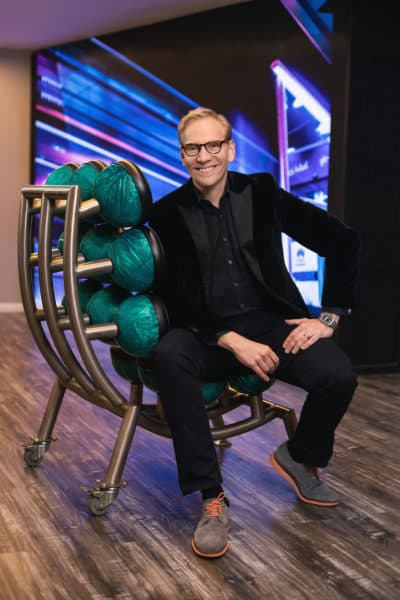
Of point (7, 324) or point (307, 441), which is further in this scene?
point (7, 324)

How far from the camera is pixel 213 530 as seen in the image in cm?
191

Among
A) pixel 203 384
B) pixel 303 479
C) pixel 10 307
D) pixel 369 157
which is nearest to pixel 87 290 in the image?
pixel 203 384

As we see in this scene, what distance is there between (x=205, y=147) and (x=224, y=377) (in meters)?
0.63

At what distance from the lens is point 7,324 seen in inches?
242

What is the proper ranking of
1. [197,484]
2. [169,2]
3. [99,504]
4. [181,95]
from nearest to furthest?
1. [197,484]
2. [99,504]
3. [169,2]
4. [181,95]

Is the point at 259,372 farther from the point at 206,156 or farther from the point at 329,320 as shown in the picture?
the point at 206,156

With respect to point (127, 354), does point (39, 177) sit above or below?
above

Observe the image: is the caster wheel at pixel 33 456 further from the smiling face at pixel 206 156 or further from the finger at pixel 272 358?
the smiling face at pixel 206 156

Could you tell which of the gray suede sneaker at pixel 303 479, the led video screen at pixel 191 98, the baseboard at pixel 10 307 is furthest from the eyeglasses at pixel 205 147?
the baseboard at pixel 10 307

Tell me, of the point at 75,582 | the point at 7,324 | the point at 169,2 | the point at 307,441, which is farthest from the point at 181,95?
the point at 75,582

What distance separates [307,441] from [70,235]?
839 millimetres

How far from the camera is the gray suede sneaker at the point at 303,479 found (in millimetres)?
2250

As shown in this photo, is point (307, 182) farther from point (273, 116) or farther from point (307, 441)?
point (307, 441)

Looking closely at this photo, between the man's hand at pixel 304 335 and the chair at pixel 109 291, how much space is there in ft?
0.51
